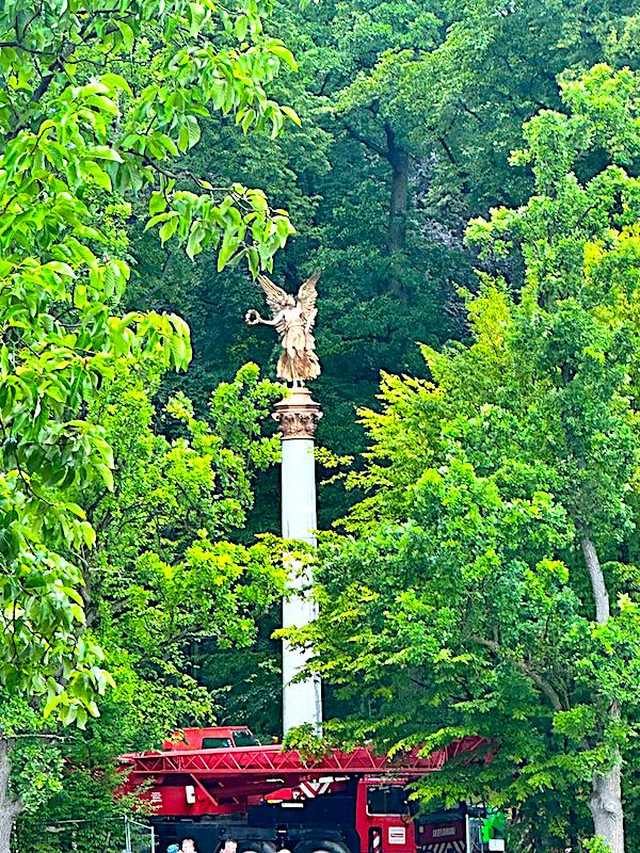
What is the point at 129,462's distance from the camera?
23.6 metres

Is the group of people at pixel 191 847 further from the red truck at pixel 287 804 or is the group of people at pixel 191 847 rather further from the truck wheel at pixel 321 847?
the truck wheel at pixel 321 847

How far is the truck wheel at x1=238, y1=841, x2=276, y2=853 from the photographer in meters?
26.5

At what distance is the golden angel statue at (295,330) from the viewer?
33750mm

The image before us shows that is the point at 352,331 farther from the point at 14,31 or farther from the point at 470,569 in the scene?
the point at 14,31

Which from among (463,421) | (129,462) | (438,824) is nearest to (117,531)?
(129,462)

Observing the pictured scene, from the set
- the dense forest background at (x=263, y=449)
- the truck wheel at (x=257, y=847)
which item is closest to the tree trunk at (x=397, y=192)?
the dense forest background at (x=263, y=449)

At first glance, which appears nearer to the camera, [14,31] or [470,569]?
[14,31]

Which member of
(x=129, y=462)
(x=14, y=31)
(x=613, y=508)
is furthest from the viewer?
(x=129, y=462)

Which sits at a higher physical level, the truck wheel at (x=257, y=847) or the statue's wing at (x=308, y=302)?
the statue's wing at (x=308, y=302)

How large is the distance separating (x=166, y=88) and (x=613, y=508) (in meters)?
15.6

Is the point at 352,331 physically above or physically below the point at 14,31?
above

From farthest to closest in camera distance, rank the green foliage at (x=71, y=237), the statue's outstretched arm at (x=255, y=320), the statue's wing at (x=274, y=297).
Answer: the statue's outstretched arm at (x=255, y=320) < the statue's wing at (x=274, y=297) < the green foliage at (x=71, y=237)

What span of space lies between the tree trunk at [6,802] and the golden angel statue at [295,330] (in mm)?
13914

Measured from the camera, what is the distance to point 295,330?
113 feet
